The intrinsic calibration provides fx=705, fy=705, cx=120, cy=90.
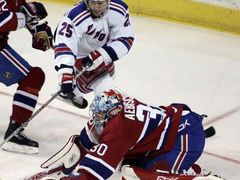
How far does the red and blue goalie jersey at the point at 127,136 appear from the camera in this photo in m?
2.39

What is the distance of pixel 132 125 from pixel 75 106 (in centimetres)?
122

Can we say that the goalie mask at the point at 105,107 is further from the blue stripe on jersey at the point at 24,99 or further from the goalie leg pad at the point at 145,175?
the blue stripe on jersey at the point at 24,99

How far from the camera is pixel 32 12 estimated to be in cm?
324

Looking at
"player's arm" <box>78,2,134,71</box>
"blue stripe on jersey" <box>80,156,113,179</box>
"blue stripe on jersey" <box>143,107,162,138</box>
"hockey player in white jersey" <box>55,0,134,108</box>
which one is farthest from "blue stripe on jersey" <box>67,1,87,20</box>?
"blue stripe on jersey" <box>80,156,113,179</box>

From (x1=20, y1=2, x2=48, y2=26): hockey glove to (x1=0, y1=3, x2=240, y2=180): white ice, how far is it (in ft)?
1.88

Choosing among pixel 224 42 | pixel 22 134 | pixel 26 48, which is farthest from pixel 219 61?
pixel 22 134

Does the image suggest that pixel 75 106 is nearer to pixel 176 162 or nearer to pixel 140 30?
pixel 176 162

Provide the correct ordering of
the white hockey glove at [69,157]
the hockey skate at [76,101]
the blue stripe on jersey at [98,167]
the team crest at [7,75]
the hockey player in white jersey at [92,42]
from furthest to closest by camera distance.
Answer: the hockey skate at [76,101] < the team crest at [7,75] < the hockey player in white jersey at [92,42] < the white hockey glove at [69,157] < the blue stripe on jersey at [98,167]

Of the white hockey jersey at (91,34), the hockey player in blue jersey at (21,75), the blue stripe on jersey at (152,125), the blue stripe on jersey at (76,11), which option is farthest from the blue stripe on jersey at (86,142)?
the blue stripe on jersey at (76,11)

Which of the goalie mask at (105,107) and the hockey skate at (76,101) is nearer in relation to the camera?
the goalie mask at (105,107)

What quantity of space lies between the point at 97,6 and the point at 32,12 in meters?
0.32

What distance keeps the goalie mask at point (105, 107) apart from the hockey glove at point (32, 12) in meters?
0.89

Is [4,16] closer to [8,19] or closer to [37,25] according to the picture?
[8,19]

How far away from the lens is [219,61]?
16.1ft
